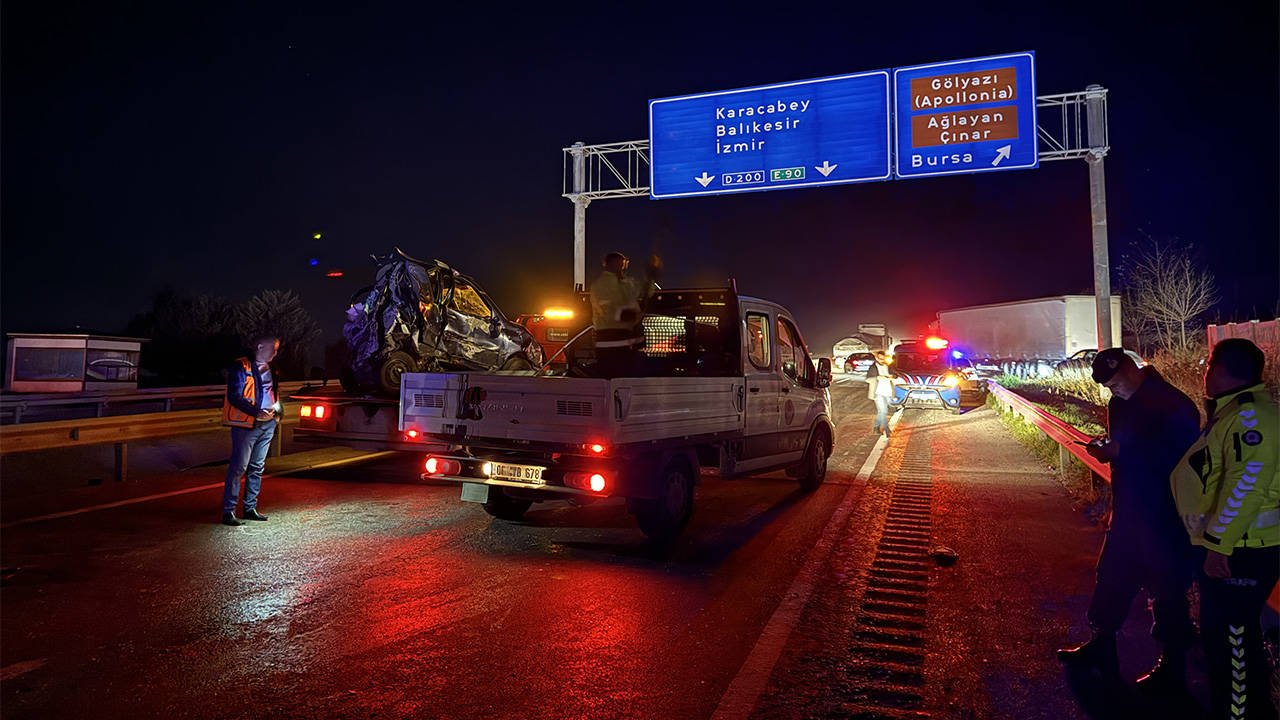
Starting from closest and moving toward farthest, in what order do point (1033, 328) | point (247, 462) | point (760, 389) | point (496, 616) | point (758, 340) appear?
point (496, 616) < point (247, 462) < point (760, 389) < point (758, 340) < point (1033, 328)

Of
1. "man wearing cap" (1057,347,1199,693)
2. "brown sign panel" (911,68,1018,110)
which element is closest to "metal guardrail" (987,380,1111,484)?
"man wearing cap" (1057,347,1199,693)

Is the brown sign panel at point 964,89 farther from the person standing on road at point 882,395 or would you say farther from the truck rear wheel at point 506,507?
the truck rear wheel at point 506,507

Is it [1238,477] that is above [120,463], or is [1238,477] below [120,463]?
above

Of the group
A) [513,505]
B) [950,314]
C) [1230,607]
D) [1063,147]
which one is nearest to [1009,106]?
[1063,147]

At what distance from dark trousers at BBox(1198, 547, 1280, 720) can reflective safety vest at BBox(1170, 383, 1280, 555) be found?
0.29 ft

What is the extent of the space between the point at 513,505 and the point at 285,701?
3947mm

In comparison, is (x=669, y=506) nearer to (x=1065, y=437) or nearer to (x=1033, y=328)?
(x=1065, y=437)

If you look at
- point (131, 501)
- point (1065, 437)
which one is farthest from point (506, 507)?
point (1065, 437)

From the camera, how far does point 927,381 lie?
19609mm

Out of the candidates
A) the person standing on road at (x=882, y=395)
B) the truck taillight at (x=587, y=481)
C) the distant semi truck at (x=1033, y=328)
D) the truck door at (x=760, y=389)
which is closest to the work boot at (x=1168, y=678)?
the truck taillight at (x=587, y=481)

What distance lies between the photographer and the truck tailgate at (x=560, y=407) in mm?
5859

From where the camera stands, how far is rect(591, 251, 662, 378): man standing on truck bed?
716 cm

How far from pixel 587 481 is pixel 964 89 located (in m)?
14.4

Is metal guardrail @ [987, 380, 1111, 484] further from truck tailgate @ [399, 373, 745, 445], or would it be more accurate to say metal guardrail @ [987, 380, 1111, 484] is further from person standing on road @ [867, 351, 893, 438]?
truck tailgate @ [399, 373, 745, 445]
